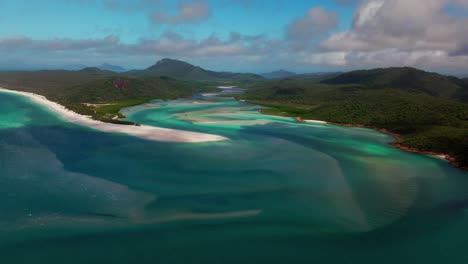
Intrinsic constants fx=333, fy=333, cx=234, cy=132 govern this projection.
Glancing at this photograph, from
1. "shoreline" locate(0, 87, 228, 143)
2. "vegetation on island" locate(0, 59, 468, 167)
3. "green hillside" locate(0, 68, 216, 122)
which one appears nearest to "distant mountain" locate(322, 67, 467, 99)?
"vegetation on island" locate(0, 59, 468, 167)

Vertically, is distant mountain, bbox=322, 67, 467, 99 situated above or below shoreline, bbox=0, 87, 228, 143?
above

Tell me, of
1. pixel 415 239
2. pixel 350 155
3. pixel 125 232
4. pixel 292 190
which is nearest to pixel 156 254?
pixel 125 232

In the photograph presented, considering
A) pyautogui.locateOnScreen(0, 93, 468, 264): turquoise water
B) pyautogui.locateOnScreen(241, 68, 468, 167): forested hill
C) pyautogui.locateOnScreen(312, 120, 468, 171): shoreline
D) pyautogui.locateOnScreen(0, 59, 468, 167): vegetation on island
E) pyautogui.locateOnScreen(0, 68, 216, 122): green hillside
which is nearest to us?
pyautogui.locateOnScreen(0, 93, 468, 264): turquoise water

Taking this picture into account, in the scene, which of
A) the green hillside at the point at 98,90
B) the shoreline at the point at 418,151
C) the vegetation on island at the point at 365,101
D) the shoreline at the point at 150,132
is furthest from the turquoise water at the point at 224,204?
the green hillside at the point at 98,90

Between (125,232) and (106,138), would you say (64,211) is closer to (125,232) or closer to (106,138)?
(125,232)

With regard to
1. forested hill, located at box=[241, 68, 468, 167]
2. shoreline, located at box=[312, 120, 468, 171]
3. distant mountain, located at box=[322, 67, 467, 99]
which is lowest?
shoreline, located at box=[312, 120, 468, 171]

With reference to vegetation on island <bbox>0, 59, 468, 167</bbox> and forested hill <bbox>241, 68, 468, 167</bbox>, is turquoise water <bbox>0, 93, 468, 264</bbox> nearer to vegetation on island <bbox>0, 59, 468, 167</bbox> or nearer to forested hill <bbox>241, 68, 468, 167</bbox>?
forested hill <bbox>241, 68, 468, 167</bbox>

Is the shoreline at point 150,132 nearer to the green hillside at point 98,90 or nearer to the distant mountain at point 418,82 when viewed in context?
the green hillside at point 98,90

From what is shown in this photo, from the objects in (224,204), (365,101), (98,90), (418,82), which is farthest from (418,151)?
(418,82)
